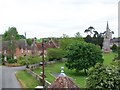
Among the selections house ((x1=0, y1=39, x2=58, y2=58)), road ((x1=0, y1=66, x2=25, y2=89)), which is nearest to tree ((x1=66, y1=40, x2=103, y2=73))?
road ((x1=0, y1=66, x2=25, y2=89))

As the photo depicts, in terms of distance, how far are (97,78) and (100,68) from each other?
110cm

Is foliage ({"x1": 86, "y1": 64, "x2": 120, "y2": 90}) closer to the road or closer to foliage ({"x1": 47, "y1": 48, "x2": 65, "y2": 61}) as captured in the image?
the road

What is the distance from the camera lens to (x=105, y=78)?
85.3 ft

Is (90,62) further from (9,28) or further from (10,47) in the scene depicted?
(9,28)

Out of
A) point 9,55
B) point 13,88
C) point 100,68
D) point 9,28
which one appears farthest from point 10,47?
point 100,68

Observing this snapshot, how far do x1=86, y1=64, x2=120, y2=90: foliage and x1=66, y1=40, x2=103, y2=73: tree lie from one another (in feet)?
94.9

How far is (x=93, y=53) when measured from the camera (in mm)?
58281

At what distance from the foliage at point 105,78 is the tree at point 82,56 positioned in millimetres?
28938

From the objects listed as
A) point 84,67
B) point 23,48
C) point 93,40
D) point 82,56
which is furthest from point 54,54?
point 93,40

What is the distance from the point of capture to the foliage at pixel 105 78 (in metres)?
25.6

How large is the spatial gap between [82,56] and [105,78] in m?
31.5

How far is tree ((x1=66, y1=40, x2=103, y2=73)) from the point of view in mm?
56250

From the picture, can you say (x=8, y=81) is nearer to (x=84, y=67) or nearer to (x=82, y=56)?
(x=84, y=67)

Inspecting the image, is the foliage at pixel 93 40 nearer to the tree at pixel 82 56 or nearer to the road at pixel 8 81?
the tree at pixel 82 56
